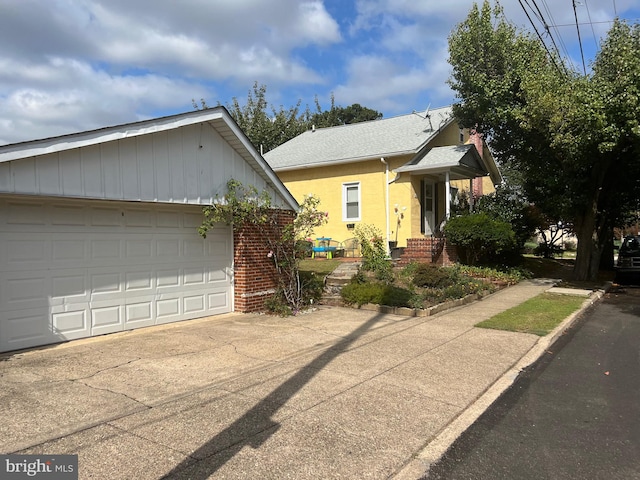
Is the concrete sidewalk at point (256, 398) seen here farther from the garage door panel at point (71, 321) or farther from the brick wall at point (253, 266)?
A: the brick wall at point (253, 266)

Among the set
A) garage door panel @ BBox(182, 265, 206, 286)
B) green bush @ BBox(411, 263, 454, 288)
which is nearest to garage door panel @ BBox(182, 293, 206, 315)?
garage door panel @ BBox(182, 265, 206, 286)

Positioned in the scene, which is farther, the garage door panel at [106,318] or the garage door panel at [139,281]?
the garage door panel at [139,281]

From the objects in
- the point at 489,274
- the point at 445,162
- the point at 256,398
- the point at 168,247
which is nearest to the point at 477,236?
the point at 489,274

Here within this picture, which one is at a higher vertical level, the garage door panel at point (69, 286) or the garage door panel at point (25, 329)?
the garage door panel at point (69, 286)

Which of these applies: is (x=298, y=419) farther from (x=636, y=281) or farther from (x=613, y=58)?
(x=636, y=281)

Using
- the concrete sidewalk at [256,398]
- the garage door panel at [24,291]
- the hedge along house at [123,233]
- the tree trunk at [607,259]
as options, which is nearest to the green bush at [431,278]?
the concrete sidewalk at [256,398]

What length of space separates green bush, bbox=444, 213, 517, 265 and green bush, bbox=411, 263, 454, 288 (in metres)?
2.52

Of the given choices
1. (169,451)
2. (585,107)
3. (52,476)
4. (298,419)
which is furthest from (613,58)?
(52,476)

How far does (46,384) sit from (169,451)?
248 centimetres

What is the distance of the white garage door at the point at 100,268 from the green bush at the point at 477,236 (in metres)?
8.15

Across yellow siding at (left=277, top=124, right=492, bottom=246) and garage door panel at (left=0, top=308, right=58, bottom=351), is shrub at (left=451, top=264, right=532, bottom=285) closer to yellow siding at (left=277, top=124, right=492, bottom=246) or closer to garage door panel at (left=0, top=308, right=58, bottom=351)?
yellow siding at (left=277, top=124, right=492, bottom=246)

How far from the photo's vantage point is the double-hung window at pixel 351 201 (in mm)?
18688

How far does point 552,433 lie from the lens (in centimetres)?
444

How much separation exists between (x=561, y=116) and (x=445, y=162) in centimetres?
471
